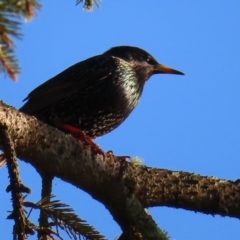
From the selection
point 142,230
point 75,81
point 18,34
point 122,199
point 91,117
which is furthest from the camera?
point 75,81

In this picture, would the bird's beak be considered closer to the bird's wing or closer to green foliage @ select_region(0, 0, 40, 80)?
the bird's wing

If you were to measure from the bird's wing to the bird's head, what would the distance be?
355 mm

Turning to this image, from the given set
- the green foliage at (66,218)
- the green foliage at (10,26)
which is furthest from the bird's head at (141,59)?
the green foliage at (10,26)

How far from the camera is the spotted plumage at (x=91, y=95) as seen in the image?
3742 millimetres

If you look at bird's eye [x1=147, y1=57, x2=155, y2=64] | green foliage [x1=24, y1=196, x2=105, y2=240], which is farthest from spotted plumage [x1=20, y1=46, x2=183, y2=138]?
green foliage [x1=24, y1=196, x2=105, y2=240]

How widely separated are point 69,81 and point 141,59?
3.17ft

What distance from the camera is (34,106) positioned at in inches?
151

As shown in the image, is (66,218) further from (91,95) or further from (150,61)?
(150,61)

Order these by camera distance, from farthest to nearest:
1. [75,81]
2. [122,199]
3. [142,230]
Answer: [75,81] < [122,199] < [142,230]

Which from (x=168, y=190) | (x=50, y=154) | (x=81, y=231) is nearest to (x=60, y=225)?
(x=81, y=231)

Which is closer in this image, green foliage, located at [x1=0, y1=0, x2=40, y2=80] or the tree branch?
green foliage, located at [x1=0, y1=0, x2=40, y2=80]

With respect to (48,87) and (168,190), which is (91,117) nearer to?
(48,87)

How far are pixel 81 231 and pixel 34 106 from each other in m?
2.25

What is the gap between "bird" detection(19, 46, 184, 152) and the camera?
3.73 meters
